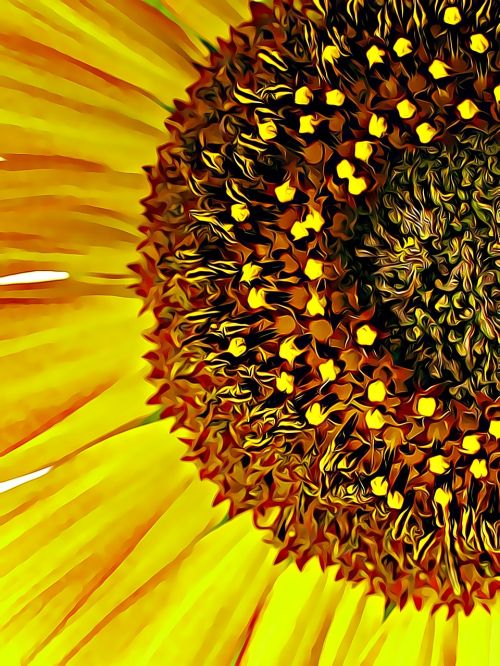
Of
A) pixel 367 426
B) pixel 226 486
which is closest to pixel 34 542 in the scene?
pixel 226 486

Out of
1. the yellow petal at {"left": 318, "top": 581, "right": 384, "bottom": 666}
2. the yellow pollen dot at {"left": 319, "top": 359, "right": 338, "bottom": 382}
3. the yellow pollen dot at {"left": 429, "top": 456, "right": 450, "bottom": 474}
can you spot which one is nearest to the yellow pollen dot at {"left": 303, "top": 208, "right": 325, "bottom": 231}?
the yellow pollen dot at {"left": 319, "top": 359, "right": 338, "bottom": 382}

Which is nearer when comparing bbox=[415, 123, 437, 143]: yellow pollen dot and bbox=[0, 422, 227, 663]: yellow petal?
bbox=[415, 123, 437, 143]: yellow pollen dot

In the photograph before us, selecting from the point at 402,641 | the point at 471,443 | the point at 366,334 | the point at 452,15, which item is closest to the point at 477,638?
the point at 402,641

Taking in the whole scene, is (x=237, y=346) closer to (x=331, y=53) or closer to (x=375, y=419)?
(x=375, y=419)

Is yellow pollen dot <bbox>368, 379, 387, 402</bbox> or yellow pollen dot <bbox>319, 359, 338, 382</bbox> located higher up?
yellow pollen dot <bbox>368, 379, 387, 402</bbox>

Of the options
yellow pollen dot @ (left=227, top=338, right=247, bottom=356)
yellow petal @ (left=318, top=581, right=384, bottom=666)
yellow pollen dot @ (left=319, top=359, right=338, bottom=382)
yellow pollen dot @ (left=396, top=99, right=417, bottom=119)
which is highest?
yellow pollen dot @ (left=396, top=99, right=417, bottom=119)

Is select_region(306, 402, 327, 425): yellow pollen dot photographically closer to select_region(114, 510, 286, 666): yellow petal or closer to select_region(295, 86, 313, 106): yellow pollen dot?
select_region(114, 510, 286, 666): yellow petal

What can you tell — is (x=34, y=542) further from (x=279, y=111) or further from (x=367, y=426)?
(x=279, y=111)
